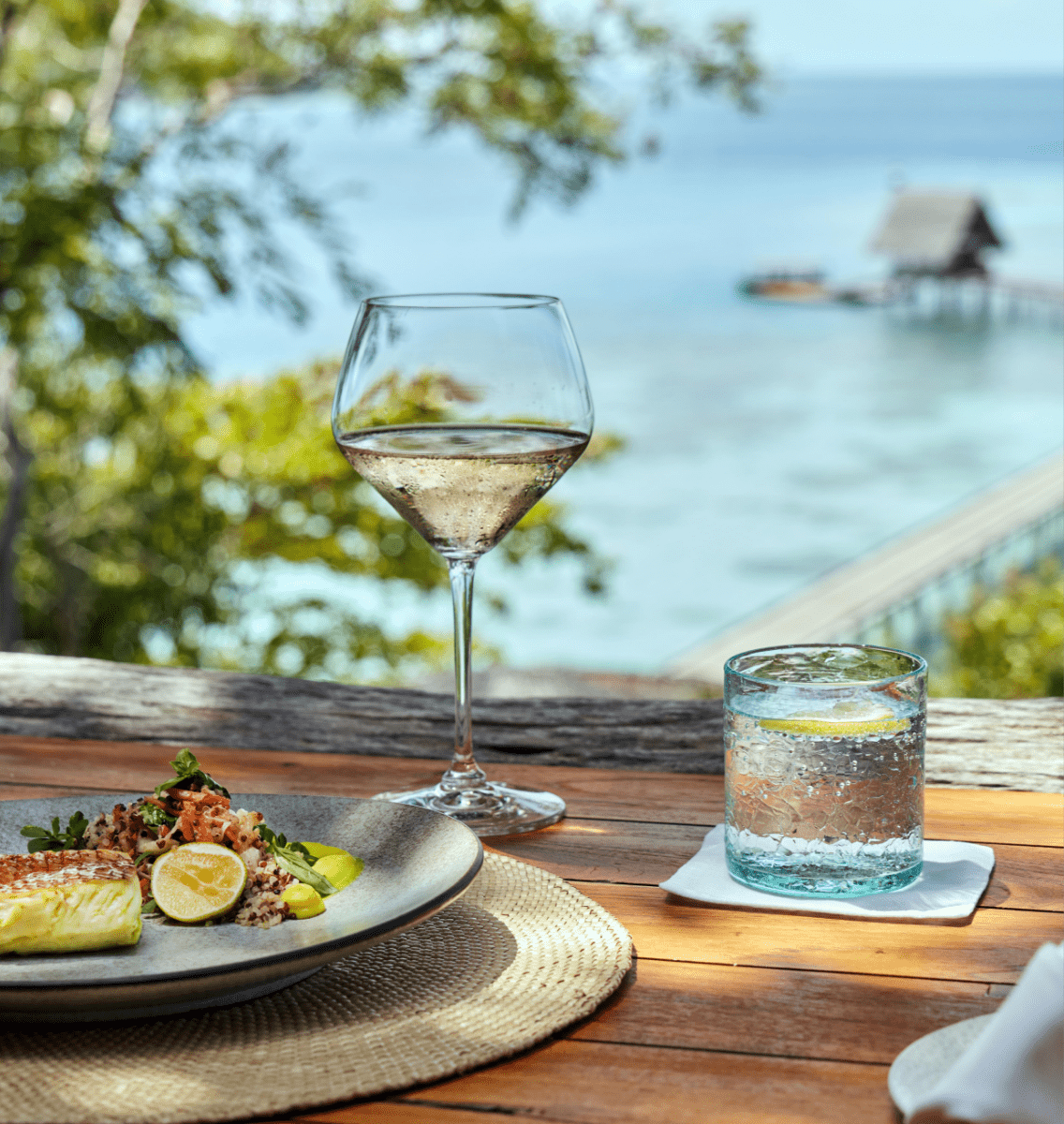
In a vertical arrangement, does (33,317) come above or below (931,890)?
above

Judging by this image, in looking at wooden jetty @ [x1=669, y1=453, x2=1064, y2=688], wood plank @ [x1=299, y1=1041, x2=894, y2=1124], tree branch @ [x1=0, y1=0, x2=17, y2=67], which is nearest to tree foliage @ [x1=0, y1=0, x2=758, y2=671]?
tree branch @ [x1=0, y1=0, x2=17, y2=67]

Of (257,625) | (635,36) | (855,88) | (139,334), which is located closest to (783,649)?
(139,334)

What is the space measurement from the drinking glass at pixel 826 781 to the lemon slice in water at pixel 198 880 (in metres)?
0.28

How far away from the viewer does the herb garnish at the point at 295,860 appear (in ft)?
2.27

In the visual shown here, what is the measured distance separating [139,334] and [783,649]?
307cm

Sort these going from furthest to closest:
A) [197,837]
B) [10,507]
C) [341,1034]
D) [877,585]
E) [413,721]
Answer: [877,585] → [10,507] → [413,721] → [197,837] → [341,1034]

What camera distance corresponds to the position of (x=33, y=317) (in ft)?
11.8

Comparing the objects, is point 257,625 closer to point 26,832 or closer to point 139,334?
point 139,334

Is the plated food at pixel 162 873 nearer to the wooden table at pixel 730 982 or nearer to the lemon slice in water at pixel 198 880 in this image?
the lemon slice in water at pixel 198 880

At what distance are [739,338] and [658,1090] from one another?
24.0 meters

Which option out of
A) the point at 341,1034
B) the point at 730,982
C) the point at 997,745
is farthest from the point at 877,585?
the point at 341,1034

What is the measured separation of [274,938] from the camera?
2.09 ft

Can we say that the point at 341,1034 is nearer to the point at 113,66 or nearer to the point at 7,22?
the point at 7,22

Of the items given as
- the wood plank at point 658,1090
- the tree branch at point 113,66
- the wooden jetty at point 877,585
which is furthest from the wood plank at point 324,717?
the wooden jetty at point 877,585
